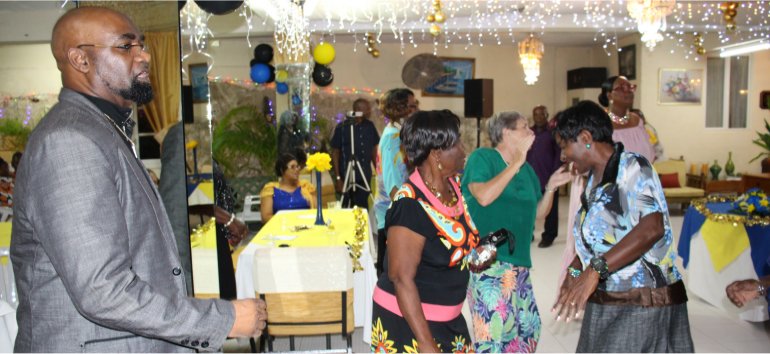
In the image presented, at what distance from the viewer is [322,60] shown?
779 cm

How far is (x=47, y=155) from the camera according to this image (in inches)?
43.9

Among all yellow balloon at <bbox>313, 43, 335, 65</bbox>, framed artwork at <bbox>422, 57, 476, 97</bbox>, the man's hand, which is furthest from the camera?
framed artwork at <bbox>422, 57, 476, 97</bbox>

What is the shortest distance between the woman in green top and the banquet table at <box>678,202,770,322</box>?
6.31 ft

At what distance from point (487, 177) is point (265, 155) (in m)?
4.50

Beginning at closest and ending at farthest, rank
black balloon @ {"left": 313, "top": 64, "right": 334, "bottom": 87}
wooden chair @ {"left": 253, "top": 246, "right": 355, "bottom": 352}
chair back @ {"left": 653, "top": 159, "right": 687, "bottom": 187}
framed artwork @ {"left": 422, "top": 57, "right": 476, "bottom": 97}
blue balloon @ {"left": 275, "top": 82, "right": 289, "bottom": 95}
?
wooden chair @ {"left": 253, "top": 246, "right": 355, "bottom": 352} < blue balloon @ {"left": 275, "top": 82, "right": 289, "bottom": 95} < black balloon @ {"left": 313, "top": 64, "right": 334, "bottom": 87} < chair back @ {"left": 653, "top": 159, "right": 687, "bottom": 187} < framed artwork @ {"left": 422, "top": 57, "right": 476, "bottom": 97}

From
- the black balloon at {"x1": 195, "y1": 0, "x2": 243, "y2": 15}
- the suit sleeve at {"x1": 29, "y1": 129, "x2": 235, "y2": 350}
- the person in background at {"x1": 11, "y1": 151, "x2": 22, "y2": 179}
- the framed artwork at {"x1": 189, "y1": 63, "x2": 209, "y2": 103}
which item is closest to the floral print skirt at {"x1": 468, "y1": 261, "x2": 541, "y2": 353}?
the framed artwork at {"x1": 189, "y1": 63, "x2": 209, "y2": 103}

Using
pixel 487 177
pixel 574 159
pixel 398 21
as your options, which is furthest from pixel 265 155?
pixel 574 159

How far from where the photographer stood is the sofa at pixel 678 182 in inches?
353

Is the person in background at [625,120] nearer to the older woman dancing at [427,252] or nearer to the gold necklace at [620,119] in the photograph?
the gold necklace at [620,119]

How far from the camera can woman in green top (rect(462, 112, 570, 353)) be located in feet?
8.61

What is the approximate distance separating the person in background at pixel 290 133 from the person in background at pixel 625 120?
13.3ft

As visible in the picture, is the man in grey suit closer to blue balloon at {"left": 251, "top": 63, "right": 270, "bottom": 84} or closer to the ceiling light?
blue balloon at {"left": 251, "top": 63, "right": 270, "bottom": 84}

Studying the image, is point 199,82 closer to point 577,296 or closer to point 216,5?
point 216,5

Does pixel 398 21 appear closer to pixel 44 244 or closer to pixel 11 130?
pixel 11 130
